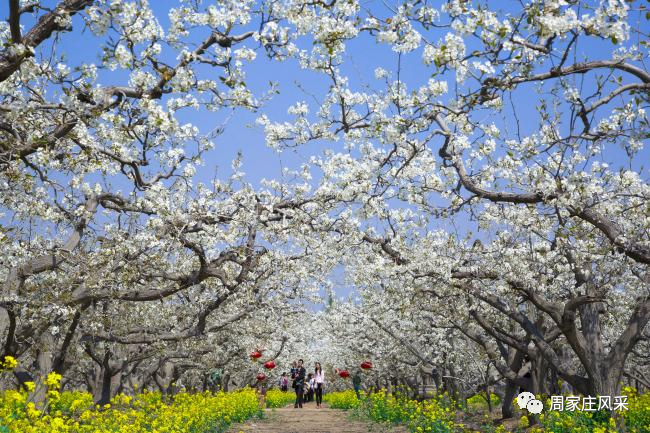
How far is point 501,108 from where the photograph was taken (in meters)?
6.93

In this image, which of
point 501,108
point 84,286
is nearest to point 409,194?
point 501,108

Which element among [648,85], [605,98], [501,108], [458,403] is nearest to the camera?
[648,85]

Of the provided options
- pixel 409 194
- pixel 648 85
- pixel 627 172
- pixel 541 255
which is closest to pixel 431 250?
pixel 541 255

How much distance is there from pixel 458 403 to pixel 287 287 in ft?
26.7

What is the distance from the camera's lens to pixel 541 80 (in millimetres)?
5285

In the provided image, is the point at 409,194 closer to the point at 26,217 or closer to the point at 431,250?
the point at 431,250

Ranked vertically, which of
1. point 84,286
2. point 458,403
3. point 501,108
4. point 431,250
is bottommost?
point 458,403

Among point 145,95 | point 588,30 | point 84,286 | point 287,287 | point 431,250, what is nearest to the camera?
point 588,30

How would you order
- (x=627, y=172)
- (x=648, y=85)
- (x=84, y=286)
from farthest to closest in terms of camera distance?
(x=84, y=286), (x=627, y=172), (x=648, y=85)

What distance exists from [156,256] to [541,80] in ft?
25.1

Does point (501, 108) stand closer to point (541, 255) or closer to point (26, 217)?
point (541, 255)

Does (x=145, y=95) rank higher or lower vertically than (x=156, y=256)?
higher

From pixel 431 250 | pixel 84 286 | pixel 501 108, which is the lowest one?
pixel 84 286

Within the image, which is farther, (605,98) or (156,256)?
(156,256)
